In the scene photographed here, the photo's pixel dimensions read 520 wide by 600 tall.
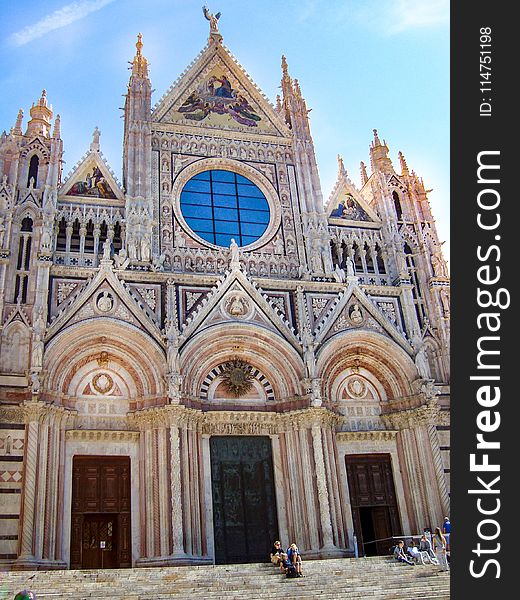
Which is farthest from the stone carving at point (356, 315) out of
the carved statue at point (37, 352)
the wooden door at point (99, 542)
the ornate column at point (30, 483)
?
the ornate column at point (30, 483)

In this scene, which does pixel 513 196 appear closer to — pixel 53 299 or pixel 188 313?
pixel 188 313

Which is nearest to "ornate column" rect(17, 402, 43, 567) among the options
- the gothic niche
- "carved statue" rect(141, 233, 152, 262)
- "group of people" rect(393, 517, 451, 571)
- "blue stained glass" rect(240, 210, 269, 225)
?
the gothic niche

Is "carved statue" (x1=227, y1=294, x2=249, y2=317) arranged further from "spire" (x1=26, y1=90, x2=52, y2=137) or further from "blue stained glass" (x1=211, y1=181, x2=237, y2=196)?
"spire" (x1=26, y1=90, x2=52, y2=137)

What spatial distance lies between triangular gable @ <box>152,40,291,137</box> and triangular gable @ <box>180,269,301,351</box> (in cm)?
757

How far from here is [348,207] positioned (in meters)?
26.1

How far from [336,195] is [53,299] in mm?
11707

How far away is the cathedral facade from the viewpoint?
738 inches

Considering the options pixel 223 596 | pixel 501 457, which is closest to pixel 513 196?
pixel 501 457

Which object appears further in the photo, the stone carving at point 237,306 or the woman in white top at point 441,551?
the stone carving at point 237,306

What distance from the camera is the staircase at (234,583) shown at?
44.0 ft

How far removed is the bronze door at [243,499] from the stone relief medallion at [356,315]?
508cm

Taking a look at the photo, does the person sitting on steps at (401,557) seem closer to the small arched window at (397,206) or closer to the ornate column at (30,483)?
the ornate column at (30,483)

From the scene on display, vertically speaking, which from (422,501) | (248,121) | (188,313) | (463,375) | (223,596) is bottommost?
(223,596)

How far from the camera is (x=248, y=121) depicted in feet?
88.3
